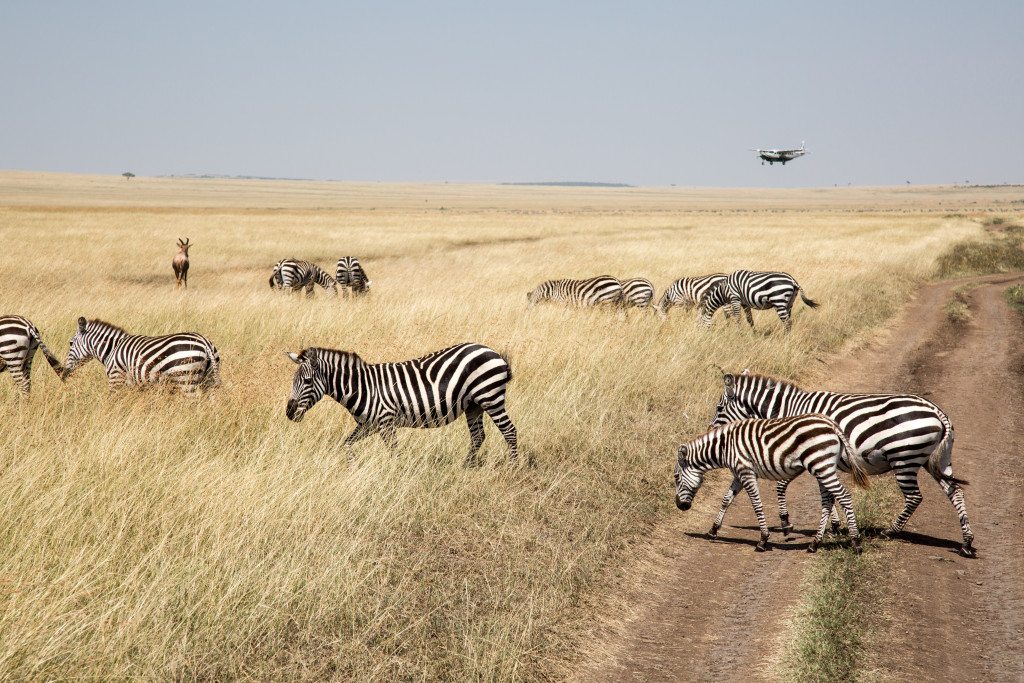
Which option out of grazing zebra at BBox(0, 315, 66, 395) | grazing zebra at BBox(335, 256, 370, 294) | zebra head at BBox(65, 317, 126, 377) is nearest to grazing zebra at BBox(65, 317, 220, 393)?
zebra head at BBox(65, 317, 126, 377)

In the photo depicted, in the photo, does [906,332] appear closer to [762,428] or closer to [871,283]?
[871,283]

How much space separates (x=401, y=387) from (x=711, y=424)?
3230mm

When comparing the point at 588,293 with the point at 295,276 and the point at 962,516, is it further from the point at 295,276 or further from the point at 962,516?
the point at 962,516

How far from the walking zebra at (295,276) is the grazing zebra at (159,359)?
46.8 ft

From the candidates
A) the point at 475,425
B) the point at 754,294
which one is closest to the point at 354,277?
the point at 754,294

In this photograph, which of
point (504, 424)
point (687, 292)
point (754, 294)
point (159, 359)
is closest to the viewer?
point (504, 424)

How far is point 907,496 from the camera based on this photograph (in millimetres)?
8242

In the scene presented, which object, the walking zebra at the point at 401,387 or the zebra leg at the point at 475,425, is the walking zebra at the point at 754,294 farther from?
the walking zebra at the point at 401,387

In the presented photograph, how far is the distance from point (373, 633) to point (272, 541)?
127 cm

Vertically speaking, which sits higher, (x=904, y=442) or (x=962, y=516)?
(x=904, y=442)

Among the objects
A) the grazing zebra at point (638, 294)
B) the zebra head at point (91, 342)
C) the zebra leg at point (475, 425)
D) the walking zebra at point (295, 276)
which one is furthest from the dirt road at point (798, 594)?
the walking zebra at point (295, 276)

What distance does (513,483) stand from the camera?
8516 mm

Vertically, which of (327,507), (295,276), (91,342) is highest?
(91,342)

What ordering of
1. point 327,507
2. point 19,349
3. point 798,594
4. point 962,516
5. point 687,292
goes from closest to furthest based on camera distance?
point 798,594, point 327,507, point 962,516, point 19,349, point 687,292
